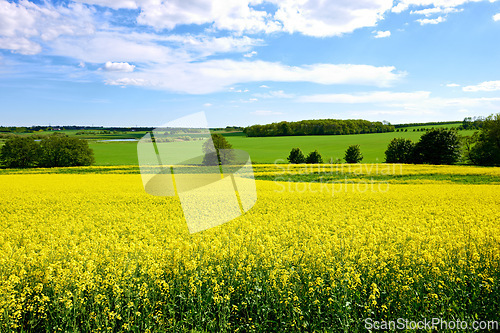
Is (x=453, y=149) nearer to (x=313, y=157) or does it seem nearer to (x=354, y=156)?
(x=354, y=156)

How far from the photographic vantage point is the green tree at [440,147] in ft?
173

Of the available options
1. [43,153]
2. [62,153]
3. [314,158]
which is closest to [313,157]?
[314,158]

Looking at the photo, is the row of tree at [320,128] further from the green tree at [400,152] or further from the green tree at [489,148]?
the green tree at [489,148]

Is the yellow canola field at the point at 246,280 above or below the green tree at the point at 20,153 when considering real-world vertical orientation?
below

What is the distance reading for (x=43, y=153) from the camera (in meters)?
52.5

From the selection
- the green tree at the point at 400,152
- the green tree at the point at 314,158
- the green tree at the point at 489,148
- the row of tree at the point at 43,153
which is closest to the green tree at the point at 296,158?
the green tree at the point at 314,158

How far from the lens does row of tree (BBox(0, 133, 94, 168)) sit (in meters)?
49.9

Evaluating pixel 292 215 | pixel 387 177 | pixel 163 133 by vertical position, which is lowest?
pixel 387 177

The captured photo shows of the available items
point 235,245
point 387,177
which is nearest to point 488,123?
point 387,177

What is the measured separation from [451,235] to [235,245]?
6.83 metres

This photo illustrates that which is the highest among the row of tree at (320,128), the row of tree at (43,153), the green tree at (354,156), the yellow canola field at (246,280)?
the row of tree at (320,128)

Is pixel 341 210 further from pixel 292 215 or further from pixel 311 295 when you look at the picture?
pixel 311 295

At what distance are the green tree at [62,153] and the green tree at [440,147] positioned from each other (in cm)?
6803

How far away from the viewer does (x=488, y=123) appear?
186 ft
